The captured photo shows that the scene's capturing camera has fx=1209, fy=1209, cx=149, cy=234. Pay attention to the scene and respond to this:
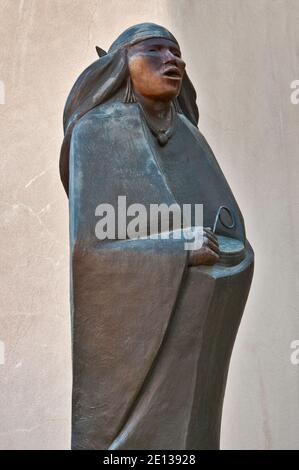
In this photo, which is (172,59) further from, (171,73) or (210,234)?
(210,234)

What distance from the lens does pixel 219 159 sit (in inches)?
165

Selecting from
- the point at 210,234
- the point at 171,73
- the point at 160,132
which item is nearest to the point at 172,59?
the point at 171,73

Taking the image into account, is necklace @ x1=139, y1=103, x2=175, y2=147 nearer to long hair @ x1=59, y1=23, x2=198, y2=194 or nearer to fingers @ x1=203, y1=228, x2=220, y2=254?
long hair @ x1=59, y1=23, x2=198, y2=194

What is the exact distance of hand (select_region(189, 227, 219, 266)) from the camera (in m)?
2.67

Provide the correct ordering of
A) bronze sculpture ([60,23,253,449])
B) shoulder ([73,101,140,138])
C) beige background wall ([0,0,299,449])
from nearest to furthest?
bronze sculpture ([60,23,253,449]) → shoulder ([73,101,140,138]) → beige background wall ([0,0,299,449])

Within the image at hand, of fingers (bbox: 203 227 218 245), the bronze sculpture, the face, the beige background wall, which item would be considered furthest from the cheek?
the beige background wall

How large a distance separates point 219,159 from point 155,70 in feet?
4.36

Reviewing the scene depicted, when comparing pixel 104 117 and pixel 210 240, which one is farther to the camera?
pixel 104 117

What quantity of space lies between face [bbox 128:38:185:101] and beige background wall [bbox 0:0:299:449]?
127 centimetres

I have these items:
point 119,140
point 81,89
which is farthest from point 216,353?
point 81,89

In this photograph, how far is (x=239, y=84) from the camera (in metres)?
4.29

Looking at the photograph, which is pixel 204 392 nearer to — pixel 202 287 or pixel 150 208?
pixel 202 287

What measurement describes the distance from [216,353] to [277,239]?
1.50 meters

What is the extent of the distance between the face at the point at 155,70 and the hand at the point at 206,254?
15.9 inches
